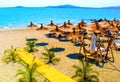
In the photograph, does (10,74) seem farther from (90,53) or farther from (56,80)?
(90,53)

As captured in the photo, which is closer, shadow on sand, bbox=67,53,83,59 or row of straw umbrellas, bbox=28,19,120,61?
shadow on sand, bbox=67,53,83,59

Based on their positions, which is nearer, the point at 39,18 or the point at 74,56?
the point at 74,56

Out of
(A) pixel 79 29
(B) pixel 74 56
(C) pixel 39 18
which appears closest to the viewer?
(B) pixel 74 56

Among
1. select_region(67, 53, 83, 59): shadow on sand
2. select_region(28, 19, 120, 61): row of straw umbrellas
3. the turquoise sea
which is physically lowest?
the turquoise sea

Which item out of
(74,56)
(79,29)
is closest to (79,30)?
(79,29)

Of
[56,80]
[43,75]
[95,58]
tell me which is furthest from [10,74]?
[95,58]

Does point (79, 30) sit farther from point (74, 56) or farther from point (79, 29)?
point (74, 56)

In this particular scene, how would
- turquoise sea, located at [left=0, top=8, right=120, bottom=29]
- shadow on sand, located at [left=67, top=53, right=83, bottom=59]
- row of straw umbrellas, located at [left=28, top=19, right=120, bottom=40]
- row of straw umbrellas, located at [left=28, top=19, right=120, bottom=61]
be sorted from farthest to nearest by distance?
turquoise sea, located at [left=0, top=8, right=120, bottom=29], row of straw umbrellas, located at [left=28, top=19, right=120, bottom=40], row of straw umbrellas, located at [left=28, top=19, right=120, bottom=61], shadow on sand, located at [left=67, top=53, right=83, bottom=59]

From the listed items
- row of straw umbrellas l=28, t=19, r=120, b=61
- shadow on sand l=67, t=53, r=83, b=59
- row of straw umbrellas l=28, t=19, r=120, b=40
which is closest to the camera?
shadow on sand l=67, t=53, r=83, b=59

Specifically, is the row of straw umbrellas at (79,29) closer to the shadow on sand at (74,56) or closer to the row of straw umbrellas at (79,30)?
the row of straw umbrellas at (79,30)

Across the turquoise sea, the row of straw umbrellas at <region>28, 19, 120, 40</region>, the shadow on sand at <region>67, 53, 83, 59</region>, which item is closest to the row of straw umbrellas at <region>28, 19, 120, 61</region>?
the row of straw umbrellas at <region>28, 19, 120, 40</region>

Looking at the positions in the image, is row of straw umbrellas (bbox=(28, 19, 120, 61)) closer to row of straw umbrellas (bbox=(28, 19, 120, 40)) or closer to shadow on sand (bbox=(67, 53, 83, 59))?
row of straw umbrellas (bbox=(28, 19, 120, 40))

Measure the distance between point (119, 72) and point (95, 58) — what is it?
158cm

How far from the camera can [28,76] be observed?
796 cm
